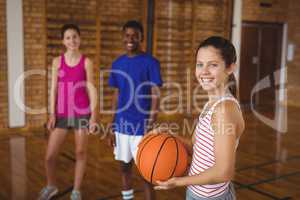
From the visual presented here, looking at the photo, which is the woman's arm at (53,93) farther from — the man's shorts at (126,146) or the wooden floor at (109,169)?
the wooden floor at (109,169)

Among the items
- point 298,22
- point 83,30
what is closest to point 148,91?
point 83,30

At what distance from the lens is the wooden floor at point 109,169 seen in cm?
366

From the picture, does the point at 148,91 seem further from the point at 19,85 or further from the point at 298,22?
the point at 298,22

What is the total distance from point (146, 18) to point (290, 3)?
4.57 m

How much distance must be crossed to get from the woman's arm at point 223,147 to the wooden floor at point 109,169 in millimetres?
2162

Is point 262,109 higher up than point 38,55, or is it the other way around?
point 38,55

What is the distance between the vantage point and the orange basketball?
1.75 metres

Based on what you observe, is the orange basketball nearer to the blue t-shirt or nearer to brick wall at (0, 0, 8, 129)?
the blue t-shirt

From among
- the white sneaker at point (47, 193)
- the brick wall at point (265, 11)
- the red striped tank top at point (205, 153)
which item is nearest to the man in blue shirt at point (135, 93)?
the white sneaker at point (47, 193)

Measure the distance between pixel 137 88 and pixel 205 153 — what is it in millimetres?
1299

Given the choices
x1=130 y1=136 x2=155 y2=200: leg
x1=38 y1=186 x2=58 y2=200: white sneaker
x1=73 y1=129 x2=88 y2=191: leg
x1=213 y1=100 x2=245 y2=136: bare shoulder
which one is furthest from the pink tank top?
x1=213 y1=100 x2=245 y2=136: bare shoulder

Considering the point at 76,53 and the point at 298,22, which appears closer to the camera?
the point at 76,53

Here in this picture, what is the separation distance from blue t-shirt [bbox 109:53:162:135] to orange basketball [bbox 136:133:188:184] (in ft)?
3.04

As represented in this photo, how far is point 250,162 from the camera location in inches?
189
